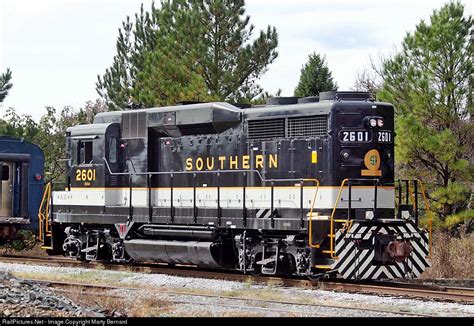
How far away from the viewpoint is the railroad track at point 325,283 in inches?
542

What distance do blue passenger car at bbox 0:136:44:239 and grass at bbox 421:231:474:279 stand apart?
423 inches

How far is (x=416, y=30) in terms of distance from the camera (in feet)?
73.9

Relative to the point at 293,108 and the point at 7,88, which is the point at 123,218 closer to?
the point at 293,108

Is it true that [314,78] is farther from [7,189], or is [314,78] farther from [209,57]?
[7,189]

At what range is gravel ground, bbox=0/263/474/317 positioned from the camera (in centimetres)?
1148

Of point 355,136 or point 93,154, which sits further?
point 93,154

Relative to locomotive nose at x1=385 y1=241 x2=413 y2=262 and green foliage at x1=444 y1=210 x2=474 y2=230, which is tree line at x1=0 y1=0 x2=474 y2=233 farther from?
locomotive nose at x1=385 y1=241 x2=413 y2=262

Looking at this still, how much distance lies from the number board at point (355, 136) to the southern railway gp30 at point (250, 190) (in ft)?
0.06

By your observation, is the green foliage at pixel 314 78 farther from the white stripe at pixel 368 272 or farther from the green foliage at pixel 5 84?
the white stripe at pixel 368 272

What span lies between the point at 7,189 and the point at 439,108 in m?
12.0

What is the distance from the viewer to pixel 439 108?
2233 cm

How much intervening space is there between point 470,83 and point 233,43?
8883mm

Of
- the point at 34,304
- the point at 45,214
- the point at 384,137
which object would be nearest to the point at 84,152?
the point at 45,214

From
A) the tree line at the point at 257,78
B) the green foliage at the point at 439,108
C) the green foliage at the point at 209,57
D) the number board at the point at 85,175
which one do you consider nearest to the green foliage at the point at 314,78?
the tree line at the point at 257,78
